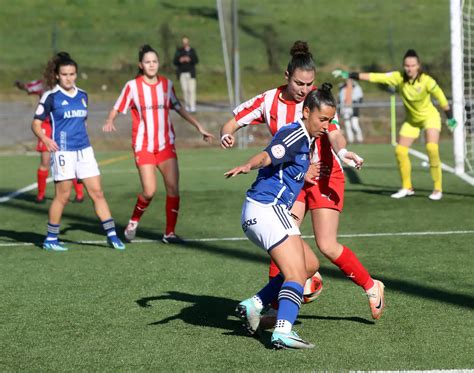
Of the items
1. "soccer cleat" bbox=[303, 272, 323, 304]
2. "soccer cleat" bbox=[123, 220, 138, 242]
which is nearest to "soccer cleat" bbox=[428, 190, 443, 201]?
"soccer cleat" bbox=[123, 220, 138, 242]

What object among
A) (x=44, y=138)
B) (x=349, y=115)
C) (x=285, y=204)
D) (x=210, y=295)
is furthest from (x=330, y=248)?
(x=349, y=115)

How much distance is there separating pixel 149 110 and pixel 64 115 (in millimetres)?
1026

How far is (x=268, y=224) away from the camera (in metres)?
5.99

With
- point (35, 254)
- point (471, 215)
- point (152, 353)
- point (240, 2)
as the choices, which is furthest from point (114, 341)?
point (240, 2)

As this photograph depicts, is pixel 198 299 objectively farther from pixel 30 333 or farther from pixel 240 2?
pixel 240 2

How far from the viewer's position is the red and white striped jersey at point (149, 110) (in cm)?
1052

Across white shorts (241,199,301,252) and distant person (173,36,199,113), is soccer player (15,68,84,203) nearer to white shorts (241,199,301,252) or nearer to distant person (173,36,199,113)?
white shorts (241,199,301,252)

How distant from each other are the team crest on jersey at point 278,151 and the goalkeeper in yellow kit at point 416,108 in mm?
7251

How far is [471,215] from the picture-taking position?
11.8 meters

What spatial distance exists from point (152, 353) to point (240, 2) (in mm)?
36510

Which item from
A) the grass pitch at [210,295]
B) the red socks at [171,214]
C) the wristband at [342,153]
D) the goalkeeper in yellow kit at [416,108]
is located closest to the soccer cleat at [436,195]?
the goalkeeper in yellow kit at [416,108]

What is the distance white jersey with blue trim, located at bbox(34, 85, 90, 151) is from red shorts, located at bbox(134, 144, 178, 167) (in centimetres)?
77

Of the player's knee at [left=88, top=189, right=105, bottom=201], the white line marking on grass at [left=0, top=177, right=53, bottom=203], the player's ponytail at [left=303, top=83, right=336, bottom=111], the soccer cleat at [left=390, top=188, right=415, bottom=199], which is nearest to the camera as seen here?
the player's ponytail at [left=303, top=83, right=336, bottom=111]

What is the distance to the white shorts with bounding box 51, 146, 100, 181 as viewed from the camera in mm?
9859
